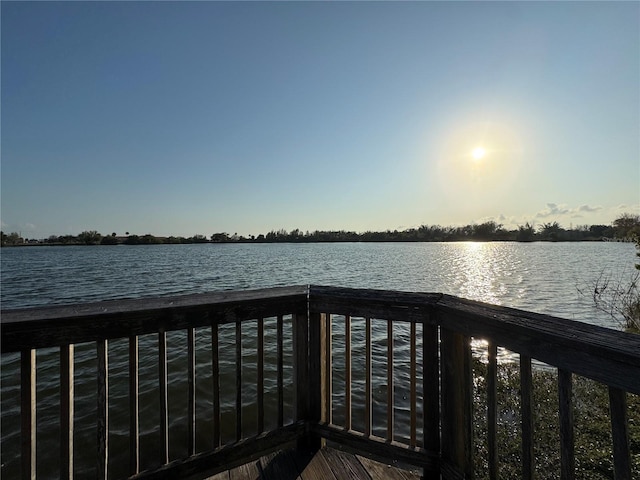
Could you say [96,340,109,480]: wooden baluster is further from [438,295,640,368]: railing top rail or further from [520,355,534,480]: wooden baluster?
[520,355,534,480]: wooden baluster

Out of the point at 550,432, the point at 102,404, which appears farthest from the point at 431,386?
the point at 550,432

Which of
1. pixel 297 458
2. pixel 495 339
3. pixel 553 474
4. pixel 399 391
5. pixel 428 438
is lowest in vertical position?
pixel 399 391

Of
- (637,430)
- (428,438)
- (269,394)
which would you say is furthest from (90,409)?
(637,430)

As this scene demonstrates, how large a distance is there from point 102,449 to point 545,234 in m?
95.5

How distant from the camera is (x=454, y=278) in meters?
19.6

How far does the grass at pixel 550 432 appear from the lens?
325 centimetres

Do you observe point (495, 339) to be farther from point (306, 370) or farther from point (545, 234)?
point (545, 234)

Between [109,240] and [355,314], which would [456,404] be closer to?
[355,314]

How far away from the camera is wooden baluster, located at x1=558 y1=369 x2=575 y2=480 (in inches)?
49.8

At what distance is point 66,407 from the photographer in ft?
5.21

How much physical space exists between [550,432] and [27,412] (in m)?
5.10

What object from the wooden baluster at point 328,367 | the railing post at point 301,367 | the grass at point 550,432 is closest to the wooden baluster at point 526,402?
the wooden baluster at point 328,367

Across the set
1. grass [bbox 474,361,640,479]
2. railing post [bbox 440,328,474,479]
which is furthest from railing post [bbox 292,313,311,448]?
grass [bbox 474,361,640,479]

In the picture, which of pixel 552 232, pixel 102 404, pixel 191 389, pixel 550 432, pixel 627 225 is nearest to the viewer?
pixel 102 404
